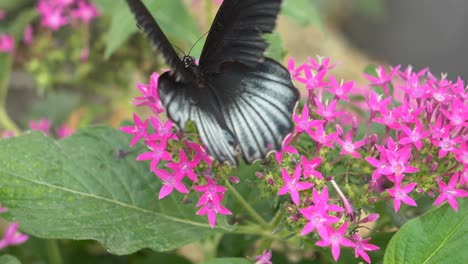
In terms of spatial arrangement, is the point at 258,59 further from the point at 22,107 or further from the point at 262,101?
the point at 22,107

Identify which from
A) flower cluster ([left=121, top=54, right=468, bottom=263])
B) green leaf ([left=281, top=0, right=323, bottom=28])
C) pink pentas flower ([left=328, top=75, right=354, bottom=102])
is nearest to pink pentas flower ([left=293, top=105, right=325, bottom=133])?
flower cluster ([left=121, top=54, right=468, bottom=263])

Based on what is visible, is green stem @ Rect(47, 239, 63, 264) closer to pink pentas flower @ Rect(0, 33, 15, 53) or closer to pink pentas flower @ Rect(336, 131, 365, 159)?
pink pentas flower @ Rect(0, 33, 15, 53)

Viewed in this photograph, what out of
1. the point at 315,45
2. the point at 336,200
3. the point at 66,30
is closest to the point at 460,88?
the point at 336,200

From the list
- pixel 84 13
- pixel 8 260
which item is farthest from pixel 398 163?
pixel 84 13

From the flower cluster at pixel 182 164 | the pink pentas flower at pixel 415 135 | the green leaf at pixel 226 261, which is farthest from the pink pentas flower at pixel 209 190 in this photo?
the pink pentas flower at pixel 415 135

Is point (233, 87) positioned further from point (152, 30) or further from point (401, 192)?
point (401, 192)
